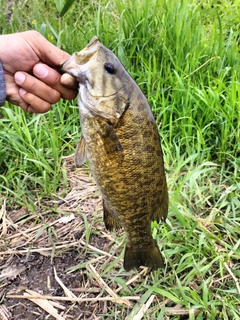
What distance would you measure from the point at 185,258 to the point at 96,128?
102cm

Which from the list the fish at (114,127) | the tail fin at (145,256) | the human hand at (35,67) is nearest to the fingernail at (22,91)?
the human hand at (35,67)

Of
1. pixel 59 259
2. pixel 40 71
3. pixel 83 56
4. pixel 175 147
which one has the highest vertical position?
pixel 83 56

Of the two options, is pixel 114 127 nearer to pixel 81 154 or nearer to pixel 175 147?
pixel 81 154

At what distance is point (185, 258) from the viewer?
2.08 m

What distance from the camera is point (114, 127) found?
138 centimetres

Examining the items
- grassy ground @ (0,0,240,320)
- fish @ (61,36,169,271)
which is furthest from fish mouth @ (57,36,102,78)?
grassy ground @ (0,0,240,320)

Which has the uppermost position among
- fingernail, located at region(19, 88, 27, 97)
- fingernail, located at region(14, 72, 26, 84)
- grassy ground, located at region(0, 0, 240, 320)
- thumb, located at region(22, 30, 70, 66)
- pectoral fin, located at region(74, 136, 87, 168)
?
thumb, located at region(22, 30, 70, 66)

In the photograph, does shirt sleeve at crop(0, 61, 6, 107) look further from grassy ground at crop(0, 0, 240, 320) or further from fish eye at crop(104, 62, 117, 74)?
grassy ground at crop(0, 0, 240, 320)

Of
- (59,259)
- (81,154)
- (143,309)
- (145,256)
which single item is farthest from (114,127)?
(59,259)

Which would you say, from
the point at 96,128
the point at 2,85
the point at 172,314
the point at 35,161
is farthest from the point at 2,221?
the point at 96,128

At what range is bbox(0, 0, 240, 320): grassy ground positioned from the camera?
2.00 metres

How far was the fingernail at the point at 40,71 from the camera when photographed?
163cm

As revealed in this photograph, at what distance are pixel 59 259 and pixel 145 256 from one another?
72 centimetres

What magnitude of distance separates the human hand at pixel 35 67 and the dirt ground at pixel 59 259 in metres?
0.88
